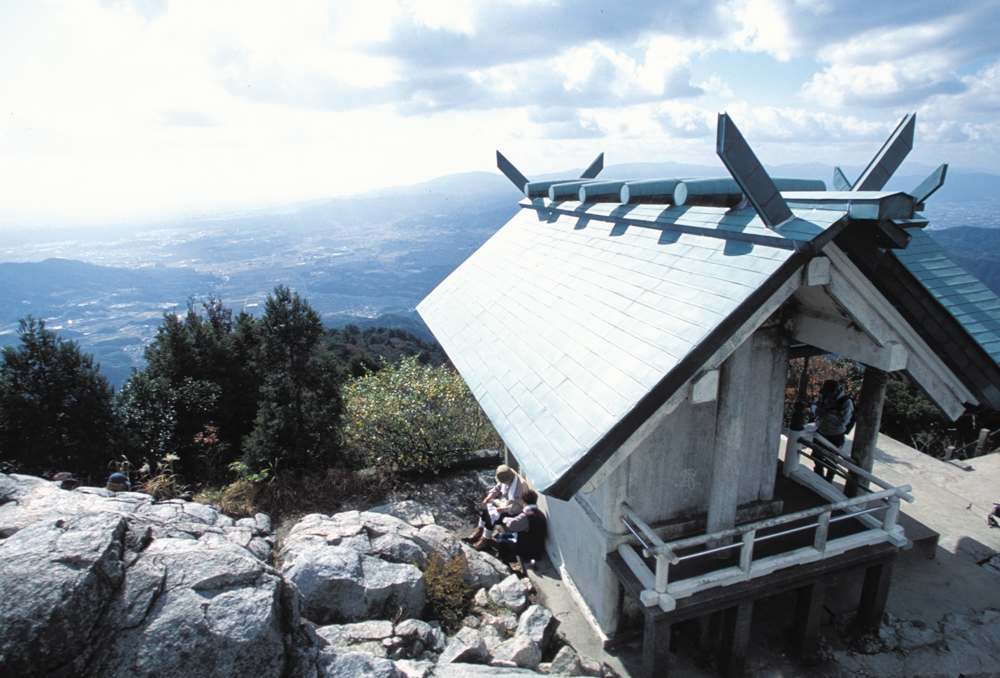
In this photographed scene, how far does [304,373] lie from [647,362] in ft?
28.3

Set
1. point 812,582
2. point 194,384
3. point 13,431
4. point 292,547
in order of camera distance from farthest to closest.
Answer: point 194,384
point 13,431
point 292,547
point 812,582

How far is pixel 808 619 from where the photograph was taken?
731cm

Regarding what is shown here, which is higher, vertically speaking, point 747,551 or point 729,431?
point 729,431

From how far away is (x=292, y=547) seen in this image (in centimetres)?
773

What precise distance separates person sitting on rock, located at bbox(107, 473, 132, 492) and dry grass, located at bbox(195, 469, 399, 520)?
124 centimetres

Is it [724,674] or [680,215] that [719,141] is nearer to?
[680,215]

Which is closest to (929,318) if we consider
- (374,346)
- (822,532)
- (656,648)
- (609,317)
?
(822,532)

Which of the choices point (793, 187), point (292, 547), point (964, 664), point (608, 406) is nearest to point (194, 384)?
point (292, 547)

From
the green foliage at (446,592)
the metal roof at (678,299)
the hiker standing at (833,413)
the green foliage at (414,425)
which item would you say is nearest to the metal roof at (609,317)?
the metal roof at (678,299)

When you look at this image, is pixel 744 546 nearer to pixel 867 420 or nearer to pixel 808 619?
pixel 808 619

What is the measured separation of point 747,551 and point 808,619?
1922 mm

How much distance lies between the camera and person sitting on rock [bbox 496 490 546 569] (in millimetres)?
9359

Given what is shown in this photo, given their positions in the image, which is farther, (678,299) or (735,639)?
(735,639)

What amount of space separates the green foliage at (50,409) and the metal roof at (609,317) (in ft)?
28.1
